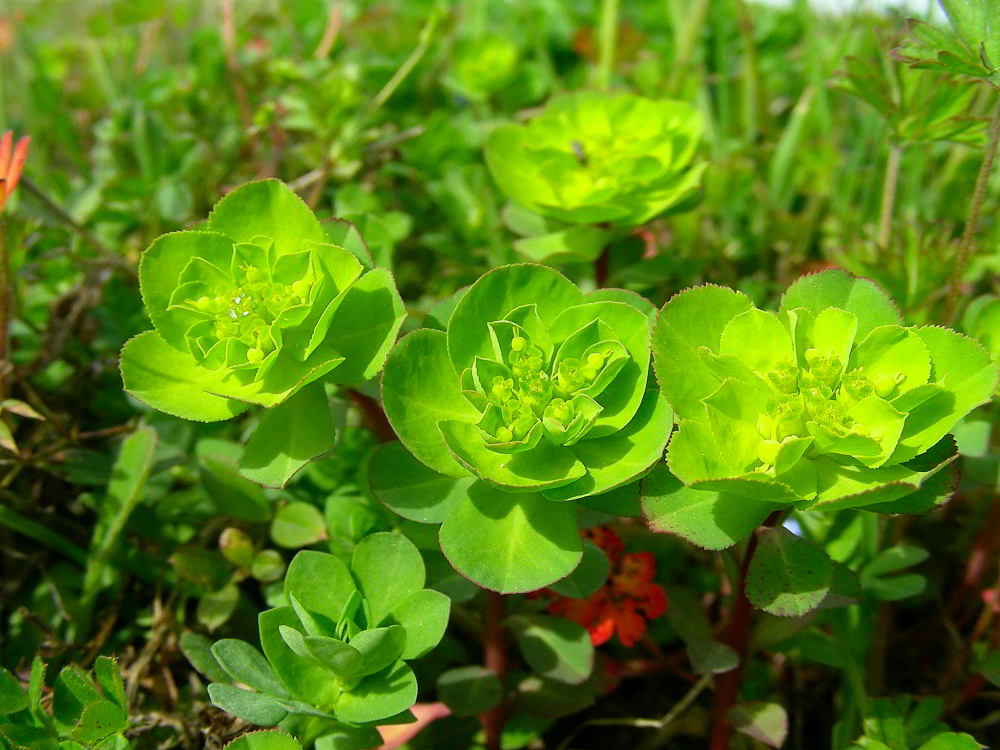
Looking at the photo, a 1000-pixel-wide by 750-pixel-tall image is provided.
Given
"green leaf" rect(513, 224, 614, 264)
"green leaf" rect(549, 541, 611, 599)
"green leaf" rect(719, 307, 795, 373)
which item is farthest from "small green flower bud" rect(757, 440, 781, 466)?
"green leaf" rect(513, 224, 614, 264)

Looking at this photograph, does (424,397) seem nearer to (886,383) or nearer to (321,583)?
(321,583)

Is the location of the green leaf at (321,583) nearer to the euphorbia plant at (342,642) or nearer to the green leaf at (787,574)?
the euphorbia plant at (342,642)

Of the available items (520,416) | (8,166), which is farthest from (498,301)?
(8,166)

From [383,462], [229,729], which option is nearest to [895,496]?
[383,462]

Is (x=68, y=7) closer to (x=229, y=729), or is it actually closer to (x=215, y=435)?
(x=215, y=435)

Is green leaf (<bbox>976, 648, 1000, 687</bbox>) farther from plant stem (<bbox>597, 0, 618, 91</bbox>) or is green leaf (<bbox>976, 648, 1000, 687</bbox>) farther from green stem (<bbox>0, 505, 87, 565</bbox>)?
plant stem (<bbox>597, 0, 618, 91</bbox>)

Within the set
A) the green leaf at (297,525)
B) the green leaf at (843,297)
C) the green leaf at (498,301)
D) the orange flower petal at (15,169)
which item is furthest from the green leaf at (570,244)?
the orange flower petal at (15,169)
